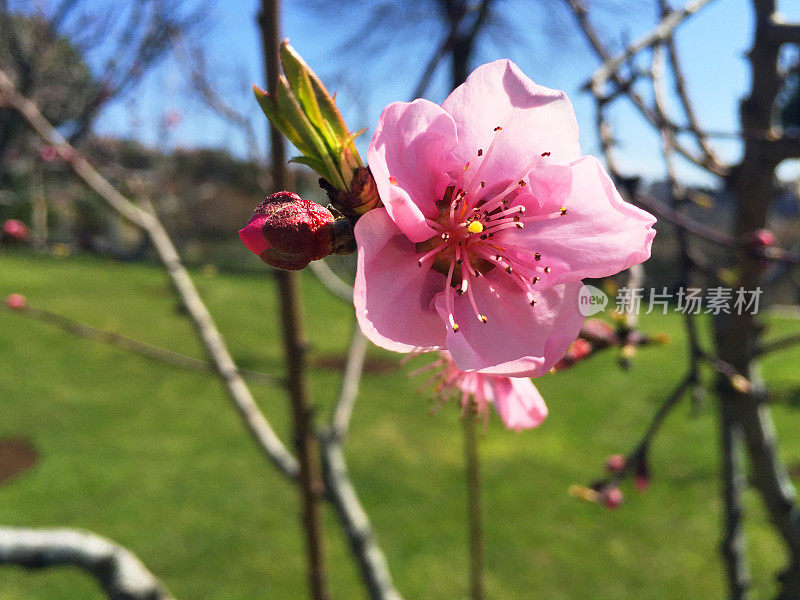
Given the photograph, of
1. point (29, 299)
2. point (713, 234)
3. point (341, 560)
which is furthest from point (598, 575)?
point (29, 299)

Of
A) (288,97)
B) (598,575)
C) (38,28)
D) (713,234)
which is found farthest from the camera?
(38,28)

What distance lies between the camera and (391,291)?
0.50m

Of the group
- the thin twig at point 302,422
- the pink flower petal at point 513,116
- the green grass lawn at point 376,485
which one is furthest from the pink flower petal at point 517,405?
the green grass lawn at point 376,485

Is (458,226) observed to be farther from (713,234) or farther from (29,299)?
(29,299)

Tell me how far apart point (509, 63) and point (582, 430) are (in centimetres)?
567

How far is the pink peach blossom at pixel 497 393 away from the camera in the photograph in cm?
69

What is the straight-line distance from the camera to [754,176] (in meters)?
1.42

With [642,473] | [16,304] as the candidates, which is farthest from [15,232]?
[642,473]

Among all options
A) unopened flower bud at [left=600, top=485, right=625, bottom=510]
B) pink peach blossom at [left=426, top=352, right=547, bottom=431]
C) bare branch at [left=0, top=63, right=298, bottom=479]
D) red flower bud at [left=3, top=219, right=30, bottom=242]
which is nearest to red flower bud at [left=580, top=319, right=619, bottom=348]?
pink peach blossom at [left=426, top=352, right=547, bottom=431]

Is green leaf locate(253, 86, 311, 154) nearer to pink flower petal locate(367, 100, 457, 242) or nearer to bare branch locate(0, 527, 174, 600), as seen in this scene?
pink flower petal locate(367, 100, 457, 242)

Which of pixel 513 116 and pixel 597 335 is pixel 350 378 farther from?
pixel 513 116

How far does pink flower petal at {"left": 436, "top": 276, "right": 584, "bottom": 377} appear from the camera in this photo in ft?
1.51

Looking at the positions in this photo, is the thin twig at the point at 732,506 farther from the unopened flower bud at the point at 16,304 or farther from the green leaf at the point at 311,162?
the unopened flower bud at the point at 16,304

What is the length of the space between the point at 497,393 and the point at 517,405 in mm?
36
